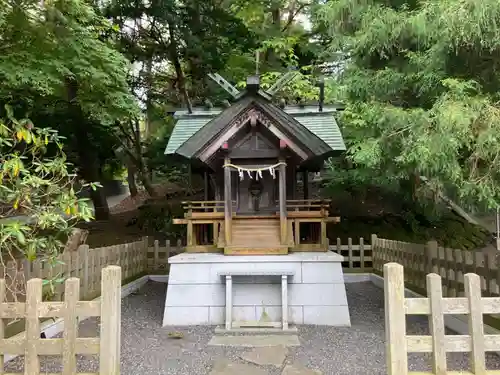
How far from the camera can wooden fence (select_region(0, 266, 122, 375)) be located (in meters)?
3.51

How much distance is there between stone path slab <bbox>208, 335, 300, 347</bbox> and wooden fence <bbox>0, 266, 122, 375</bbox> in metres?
2.97

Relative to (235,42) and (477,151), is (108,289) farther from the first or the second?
(235,42)

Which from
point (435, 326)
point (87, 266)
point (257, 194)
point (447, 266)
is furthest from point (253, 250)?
point (435, 326)

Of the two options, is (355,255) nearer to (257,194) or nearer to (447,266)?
(257,194)

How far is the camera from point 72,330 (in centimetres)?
356

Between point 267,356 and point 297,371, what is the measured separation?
0.70 metres

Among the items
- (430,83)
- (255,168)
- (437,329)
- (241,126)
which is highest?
(430,83)

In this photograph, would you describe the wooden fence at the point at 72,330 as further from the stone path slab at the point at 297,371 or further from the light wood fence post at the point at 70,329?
the stone path slab at the point at 297,371

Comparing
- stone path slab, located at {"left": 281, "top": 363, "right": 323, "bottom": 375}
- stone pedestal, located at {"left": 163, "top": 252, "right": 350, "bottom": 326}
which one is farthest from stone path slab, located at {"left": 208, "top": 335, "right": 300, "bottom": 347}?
stone path slab, located at {"left": 281, "top": 363, "right": 323, "bottom": 375}

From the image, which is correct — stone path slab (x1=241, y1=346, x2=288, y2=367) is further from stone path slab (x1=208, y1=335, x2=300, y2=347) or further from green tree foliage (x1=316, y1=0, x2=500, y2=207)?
green tree foliage (x1=316, y1=0, x2=500, y2=207)

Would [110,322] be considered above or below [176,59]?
below

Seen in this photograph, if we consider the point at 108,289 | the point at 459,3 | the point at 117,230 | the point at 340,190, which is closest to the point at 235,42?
the point at 340,190

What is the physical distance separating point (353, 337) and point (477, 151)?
143 inches

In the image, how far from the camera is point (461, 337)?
3521mm
